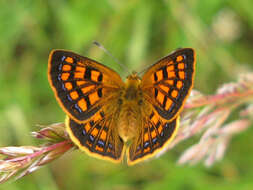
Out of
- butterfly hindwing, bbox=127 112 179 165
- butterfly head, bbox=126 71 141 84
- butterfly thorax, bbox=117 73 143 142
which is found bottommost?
butterfly hindwing, bbox=127 112 179 165

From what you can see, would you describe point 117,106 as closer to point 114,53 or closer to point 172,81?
point 172,81

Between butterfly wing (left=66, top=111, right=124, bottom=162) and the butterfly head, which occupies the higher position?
the butterfly head

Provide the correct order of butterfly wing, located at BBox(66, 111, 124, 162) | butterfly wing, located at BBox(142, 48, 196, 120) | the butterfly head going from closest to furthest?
1. butterfly wing, located at BBox(66, 111, 124, 162)
2. butterfly wing, located at BBox(142, 48, 196, 120)
3. the butterfly head

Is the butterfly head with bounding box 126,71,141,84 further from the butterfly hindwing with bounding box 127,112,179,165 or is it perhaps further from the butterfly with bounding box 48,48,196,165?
the butterfly hindwing with bounding box 127,112,179,165

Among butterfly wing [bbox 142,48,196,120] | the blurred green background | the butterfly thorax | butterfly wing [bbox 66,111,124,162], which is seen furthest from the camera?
the blurred green background

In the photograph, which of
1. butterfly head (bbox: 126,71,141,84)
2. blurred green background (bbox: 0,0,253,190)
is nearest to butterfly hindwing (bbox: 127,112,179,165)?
butterfly head (bbox: 126,71,141,84)

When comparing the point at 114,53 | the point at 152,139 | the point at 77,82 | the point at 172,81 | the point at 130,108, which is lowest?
the point at 152,139

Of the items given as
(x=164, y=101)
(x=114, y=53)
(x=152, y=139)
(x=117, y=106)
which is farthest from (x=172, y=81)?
(x=114, y=53)
